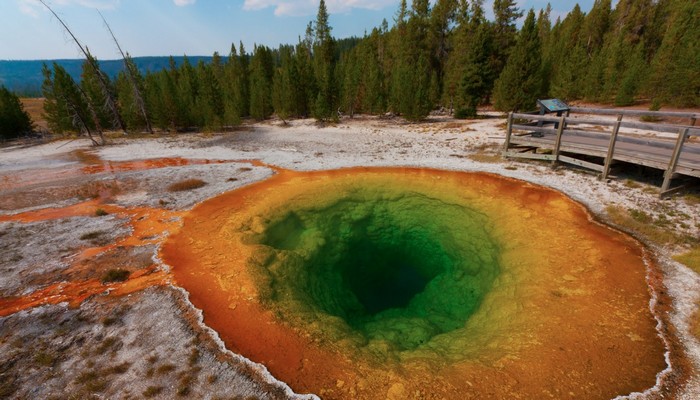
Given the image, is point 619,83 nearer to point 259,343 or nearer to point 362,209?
point 362,209

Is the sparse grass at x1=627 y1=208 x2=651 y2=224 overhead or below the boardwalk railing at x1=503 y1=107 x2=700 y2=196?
below

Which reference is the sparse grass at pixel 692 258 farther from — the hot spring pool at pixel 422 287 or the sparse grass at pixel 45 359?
the sparse grass at pixel 45 359

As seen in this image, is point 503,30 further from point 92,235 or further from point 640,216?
point 92,235

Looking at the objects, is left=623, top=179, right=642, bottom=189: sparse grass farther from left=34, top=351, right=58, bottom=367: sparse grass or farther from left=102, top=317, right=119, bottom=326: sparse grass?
left=34, top=351, right=58, bottom=367: sparse grass

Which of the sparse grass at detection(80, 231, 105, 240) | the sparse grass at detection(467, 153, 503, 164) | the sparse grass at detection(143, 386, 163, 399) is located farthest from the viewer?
the sparse grass at detection(467, 153, 503, 164)

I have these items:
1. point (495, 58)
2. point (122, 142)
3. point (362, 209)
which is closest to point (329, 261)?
point (362, 209)

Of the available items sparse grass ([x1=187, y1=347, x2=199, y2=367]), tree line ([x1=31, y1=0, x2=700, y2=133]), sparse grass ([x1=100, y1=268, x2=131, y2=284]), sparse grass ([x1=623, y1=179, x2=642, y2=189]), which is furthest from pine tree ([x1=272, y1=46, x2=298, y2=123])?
sparse grass ([x1=187, y1=347, x2=199, y2=367])

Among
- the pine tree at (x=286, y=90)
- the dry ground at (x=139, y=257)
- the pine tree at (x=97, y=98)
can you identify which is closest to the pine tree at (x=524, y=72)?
the dry ground at (x=139, y=257)
